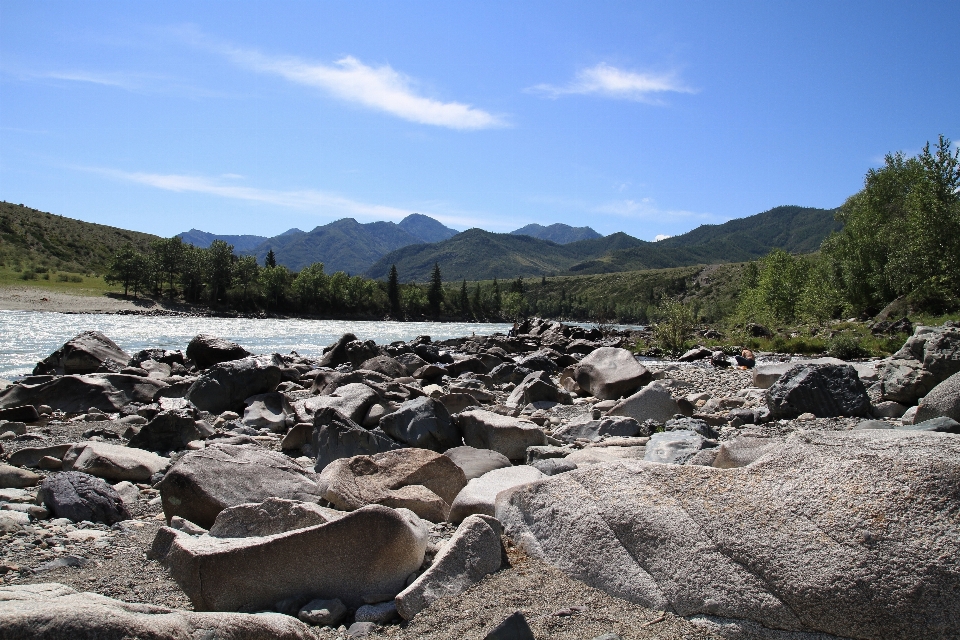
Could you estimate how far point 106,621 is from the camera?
3.04 metres

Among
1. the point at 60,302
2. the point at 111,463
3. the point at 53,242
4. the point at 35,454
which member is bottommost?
the point at 35,454

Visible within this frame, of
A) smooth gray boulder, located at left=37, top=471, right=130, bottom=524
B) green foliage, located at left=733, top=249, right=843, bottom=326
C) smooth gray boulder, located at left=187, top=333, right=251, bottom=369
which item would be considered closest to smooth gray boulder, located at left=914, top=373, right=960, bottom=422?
smooth gray boulder, located at left=37, top=471, right=130, bottom=524

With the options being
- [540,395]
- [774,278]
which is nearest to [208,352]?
[540,395]

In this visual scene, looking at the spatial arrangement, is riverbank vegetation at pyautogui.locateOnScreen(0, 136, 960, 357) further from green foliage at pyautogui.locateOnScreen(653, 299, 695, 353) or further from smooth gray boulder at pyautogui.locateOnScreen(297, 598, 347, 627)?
smooth gray boulder at pyautogui.locateOnScreen(297, 598, 347, 627)

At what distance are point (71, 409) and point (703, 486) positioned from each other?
47.0 ft

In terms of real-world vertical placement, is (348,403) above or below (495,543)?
below

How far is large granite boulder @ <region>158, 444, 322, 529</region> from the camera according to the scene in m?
6.29

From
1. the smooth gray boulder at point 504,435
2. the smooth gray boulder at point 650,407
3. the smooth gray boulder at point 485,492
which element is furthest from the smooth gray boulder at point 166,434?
the smooth gray boulder at point 650,407

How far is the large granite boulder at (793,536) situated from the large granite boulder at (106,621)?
7.39 ft

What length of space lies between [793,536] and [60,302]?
9669 centimetres

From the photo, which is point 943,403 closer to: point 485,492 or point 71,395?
point 485,492

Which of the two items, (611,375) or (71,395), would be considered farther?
(611,375)

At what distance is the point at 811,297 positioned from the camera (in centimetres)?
4628

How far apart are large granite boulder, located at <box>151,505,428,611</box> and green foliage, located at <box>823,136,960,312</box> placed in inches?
1569
